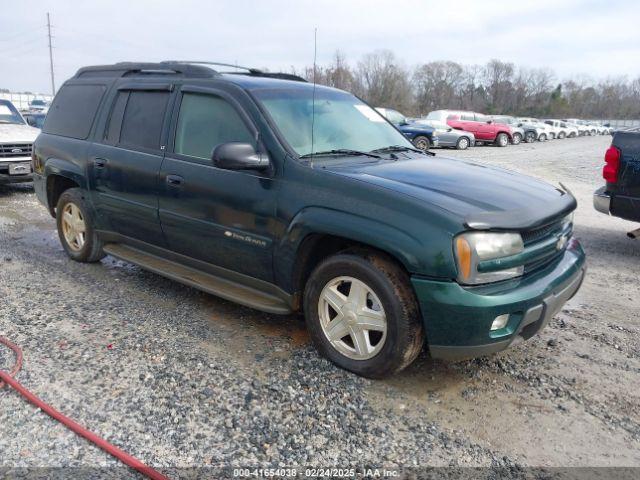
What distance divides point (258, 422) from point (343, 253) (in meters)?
1.11

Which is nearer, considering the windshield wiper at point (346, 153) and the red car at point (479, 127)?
the windshield wiper at point (346, 153)

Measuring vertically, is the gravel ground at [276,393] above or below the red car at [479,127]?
below

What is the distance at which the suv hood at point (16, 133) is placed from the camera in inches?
399

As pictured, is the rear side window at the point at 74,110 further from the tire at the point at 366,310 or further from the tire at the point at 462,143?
the tire at the point at 462,143

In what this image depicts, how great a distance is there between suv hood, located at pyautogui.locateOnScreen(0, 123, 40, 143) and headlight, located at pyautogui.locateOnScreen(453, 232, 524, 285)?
991 cm

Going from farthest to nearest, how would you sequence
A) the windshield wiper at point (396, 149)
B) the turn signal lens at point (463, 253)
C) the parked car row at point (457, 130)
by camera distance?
the parked car row at point (457, 130)
the windshield wiper at point (396, 149)
the turn signal lens at point (463, 253)

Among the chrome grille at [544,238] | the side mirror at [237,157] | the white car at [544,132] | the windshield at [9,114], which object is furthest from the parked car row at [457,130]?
the side mirror at [237,157]

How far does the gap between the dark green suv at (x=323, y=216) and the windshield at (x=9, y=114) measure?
7674 mm

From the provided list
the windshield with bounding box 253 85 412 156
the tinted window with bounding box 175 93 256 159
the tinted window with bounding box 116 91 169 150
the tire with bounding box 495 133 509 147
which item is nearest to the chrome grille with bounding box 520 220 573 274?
the windshield with bounding box 253 85 412 156

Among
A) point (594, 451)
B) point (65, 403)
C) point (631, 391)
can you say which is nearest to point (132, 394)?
point (65, 403)

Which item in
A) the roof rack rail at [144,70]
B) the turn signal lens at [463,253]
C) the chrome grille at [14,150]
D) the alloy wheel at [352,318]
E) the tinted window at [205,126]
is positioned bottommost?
the alloy wheel at [352,318]

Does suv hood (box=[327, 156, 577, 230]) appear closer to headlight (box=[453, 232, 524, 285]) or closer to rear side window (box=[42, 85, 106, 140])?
headlight (box=[453, 232, 524, 285])

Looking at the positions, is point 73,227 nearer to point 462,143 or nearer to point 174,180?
point 174,180

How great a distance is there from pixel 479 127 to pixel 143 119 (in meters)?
25.1
